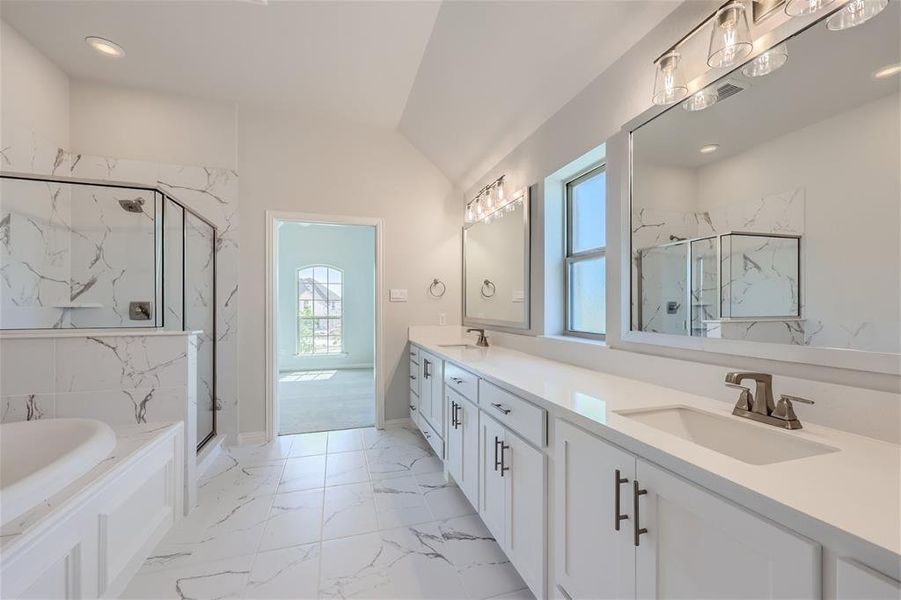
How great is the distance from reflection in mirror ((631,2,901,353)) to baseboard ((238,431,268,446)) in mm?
3175

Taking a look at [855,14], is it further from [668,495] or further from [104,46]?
[104,46]

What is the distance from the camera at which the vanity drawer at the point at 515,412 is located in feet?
4.35

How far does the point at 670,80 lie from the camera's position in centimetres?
138

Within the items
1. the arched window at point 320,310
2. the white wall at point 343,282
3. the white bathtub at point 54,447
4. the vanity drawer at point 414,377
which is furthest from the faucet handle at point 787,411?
the arched window at point 320,310

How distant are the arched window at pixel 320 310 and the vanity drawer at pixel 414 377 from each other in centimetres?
374

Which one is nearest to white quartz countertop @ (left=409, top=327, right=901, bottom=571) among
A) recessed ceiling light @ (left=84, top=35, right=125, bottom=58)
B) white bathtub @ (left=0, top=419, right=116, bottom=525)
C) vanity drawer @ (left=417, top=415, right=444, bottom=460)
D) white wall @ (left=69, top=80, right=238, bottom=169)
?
vanity drawer @ (left=417, top=415, right=444, bottom=460)

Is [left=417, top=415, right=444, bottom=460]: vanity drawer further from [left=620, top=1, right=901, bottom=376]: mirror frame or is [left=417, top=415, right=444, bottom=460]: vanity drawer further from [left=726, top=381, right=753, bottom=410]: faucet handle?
[left=726, top=381, right=753, bottom=410]: faucet handle

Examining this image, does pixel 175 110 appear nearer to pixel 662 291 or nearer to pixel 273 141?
pixel 273 141

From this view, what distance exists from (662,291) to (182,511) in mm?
2737

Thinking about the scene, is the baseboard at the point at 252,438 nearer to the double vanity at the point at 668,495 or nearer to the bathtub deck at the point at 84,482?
the bathtub deck at the point at 84,482

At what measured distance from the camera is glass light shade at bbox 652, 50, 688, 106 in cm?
137

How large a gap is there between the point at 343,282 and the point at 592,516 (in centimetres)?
650

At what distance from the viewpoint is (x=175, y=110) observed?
9.86 ft

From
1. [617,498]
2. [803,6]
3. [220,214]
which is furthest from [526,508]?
[220,214]
